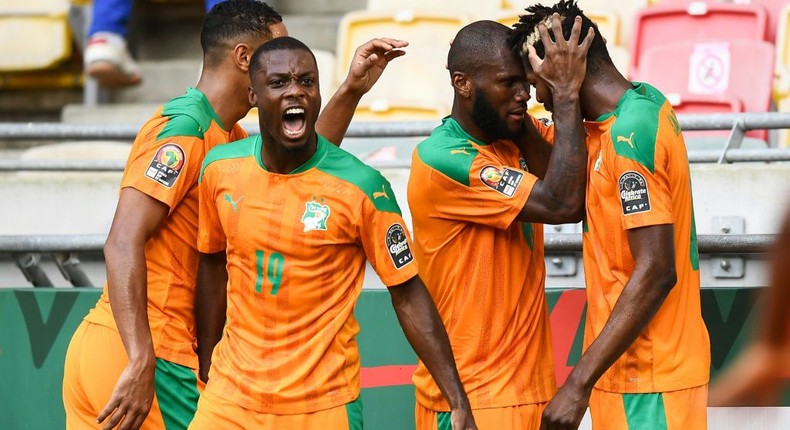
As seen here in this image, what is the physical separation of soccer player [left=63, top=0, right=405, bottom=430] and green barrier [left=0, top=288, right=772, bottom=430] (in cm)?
94

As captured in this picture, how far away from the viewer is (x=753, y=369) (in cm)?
229

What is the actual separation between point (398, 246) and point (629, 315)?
2.40 ft

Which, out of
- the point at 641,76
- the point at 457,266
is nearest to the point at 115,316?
the point at 457,266

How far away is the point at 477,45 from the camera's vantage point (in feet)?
14.3

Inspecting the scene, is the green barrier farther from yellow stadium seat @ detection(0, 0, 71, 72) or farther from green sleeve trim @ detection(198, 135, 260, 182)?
yellow stadium seat @ detection(0, 0, 71, 72)

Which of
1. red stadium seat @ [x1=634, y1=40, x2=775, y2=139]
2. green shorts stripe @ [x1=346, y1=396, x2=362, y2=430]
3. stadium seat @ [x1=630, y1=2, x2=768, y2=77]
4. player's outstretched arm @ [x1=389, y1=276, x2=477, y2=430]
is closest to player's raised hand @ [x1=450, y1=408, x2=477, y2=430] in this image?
player's outstretched arm @ [x1=389, y1=276, x2=477, y2=430]

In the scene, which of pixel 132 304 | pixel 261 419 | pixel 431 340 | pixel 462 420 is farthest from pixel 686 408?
pixel 132 304

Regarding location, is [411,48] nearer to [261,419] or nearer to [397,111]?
[397,111]

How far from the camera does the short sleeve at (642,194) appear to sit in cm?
384

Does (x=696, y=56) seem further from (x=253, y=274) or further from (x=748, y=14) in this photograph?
(x=253, y=274)

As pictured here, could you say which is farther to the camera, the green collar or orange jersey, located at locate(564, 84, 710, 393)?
the green collar

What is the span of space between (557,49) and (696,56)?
3125mm

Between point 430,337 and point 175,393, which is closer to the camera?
point 430,337

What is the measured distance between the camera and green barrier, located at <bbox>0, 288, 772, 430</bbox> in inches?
190
